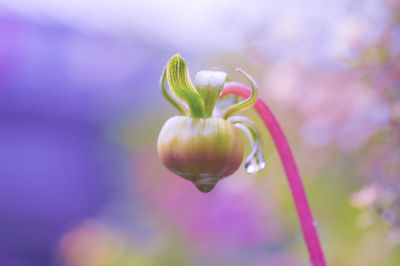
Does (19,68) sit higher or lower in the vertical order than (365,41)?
higher

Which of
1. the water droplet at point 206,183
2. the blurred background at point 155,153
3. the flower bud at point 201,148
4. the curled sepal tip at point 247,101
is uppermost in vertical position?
the blurred background at point 155,153

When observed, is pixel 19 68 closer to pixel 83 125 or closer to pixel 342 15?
pixel 83 125

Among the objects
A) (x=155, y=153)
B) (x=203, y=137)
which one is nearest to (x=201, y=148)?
(x=203, y=137)

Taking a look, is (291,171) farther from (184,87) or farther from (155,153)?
(155,153)

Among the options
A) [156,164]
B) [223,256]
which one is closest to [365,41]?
[223,256]

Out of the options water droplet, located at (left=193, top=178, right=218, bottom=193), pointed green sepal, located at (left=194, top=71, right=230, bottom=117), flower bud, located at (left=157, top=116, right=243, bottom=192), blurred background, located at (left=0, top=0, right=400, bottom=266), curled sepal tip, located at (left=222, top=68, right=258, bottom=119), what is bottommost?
water droplet, located at (left=193, top=178, right=218, bottom=193)

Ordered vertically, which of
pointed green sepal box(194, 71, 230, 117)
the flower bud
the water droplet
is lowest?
the water droplet

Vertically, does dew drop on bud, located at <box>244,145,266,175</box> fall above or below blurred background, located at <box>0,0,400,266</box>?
below
